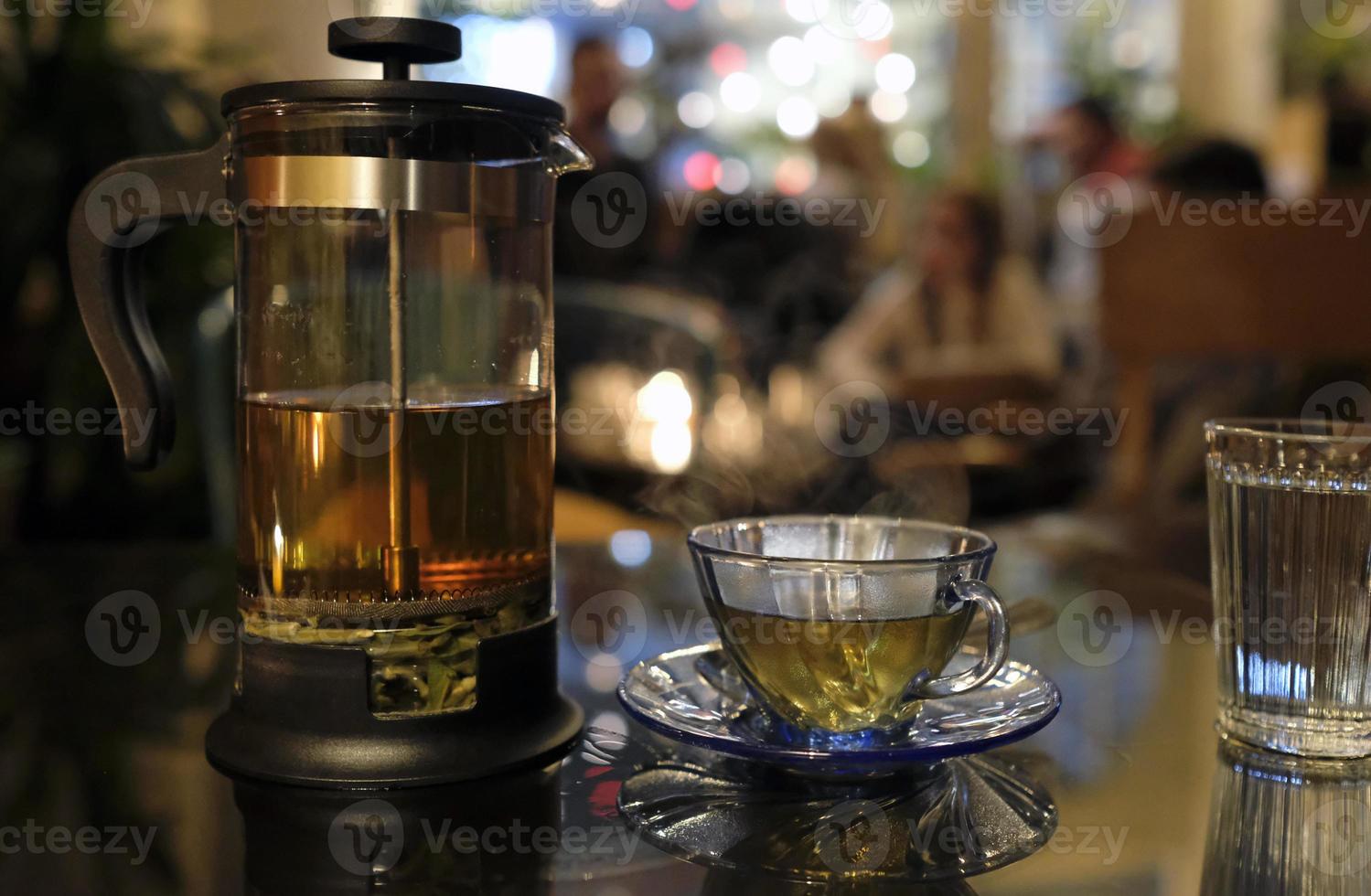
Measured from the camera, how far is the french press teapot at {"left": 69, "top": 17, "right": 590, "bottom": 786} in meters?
0.57

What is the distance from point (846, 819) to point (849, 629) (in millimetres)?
81

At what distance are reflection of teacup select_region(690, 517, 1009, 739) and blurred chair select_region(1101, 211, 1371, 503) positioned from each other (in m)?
2.32

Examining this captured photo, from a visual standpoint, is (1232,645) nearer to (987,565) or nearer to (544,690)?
(987,565)

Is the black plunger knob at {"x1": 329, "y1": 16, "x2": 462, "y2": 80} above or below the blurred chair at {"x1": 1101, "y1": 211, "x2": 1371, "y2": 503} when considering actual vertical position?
above

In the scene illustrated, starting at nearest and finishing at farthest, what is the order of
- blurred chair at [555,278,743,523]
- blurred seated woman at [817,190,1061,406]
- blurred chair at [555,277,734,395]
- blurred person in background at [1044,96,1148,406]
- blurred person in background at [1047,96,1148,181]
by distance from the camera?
blurred chair at [555,278,743,523] → blurred chair at [555,277,734,395] → blurred seated woman at [817,190,1061,406] → blurred person in background at [1044,96,1148,406] → blurred person in background at [1047,96,1148,181]

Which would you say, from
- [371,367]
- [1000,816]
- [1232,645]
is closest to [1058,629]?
[1232,645]

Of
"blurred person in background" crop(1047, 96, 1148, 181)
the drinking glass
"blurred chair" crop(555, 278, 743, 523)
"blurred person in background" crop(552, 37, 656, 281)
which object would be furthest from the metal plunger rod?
"blurred person in background" crop(1047, 96, 1148, 181)

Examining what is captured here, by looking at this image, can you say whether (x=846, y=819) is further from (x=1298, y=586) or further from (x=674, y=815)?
(x=1298, y=586)

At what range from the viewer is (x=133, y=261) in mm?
652

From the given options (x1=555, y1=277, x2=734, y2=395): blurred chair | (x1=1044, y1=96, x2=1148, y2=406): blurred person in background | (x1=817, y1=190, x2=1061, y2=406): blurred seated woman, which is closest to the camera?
(x1=555, y1=277, x2=734, y2=395): blurred chair

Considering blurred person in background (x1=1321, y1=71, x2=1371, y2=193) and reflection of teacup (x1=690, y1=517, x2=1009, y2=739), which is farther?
blurred person in background (x1=1321, y1=71, x2=1371, y2=193)

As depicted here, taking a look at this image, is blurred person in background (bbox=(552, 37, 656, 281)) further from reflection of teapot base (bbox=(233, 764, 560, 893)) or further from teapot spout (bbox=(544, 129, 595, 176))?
reflection of teapot base (bbox=(233, 764, 560, 893))

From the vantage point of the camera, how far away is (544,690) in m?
0.63

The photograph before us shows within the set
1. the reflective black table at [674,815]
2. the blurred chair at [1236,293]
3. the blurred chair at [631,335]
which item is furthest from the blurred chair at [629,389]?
the reflective black table at [674,815]
